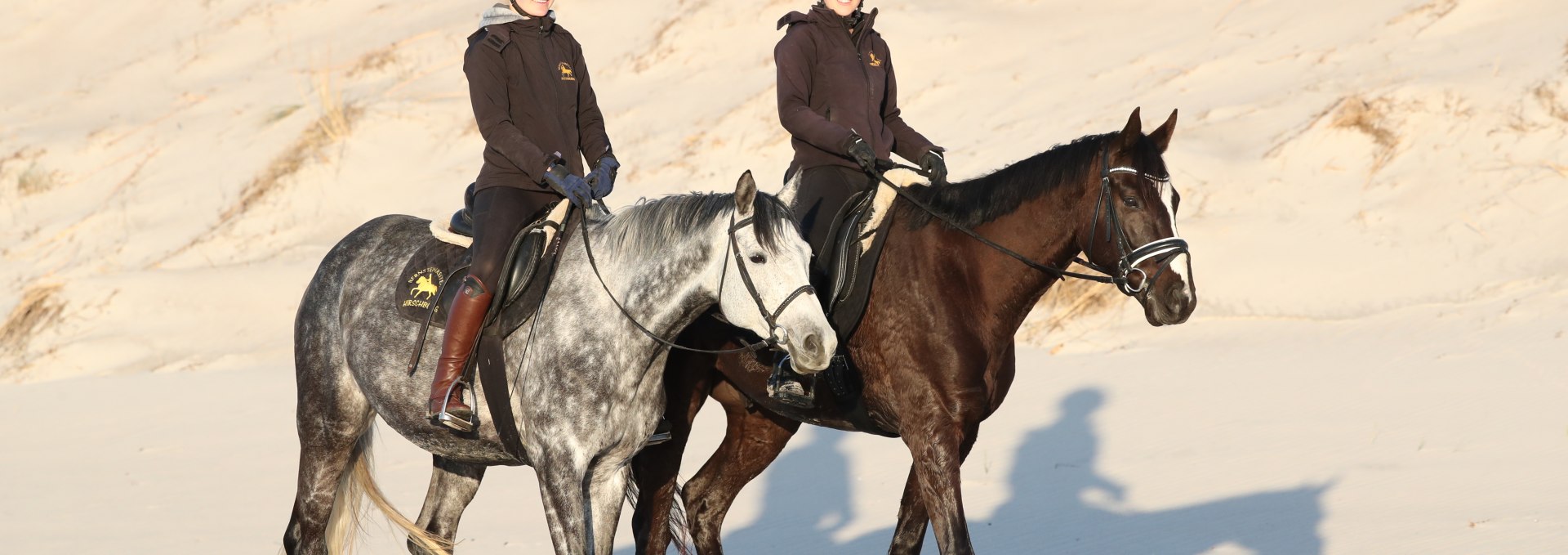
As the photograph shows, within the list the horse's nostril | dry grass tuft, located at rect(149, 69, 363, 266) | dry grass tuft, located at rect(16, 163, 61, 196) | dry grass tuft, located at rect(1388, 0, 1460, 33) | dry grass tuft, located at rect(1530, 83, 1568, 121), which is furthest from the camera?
dry grass tuft, located at rect(16, 163, 61, 196)

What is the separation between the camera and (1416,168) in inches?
525

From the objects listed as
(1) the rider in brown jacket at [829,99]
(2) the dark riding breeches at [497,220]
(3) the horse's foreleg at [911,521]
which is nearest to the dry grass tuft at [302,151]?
(1) the rider in brown jacket at [829,99]

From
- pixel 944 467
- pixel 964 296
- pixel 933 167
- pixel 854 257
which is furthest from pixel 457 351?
pixel 933 167

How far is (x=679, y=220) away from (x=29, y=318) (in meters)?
13.6

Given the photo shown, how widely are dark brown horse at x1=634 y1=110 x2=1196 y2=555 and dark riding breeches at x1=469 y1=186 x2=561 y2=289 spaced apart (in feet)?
3.03

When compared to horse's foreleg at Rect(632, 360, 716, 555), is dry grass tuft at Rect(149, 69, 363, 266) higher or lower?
lower

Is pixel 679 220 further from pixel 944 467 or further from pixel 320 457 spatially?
pixel 320 457

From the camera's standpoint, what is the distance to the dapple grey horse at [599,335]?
518cm

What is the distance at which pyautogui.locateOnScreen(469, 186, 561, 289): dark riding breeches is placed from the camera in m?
5.64

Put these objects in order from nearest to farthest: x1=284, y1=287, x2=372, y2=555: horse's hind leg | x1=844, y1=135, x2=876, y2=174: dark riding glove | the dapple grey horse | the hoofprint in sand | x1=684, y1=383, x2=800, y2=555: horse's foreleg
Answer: the dapple grey horse
x1=844, y1=135, x2=876, y2=174: dark riding glove
x1=284, y1=287, x2=372, y2=555: horse's hind leg
x1=684, y1=383, x2=800, y2=555: horse's foreleg
the hoofprint in sand

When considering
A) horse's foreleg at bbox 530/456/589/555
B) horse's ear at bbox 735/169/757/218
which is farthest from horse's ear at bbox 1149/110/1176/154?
horse's foreleg at bbox 530/456/589/555

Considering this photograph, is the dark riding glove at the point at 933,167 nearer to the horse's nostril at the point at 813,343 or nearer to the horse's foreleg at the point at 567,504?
the horse's nostril at the point at 813,343

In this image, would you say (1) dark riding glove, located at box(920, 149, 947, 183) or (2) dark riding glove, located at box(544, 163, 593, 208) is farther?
(1) dark riding glove, located at box(920, 149, 947, 183)

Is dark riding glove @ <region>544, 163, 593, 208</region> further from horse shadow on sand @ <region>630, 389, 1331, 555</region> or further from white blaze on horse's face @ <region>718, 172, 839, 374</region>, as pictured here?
horse shadow on sand @ <region>630, 389, 1331, 555</region>
